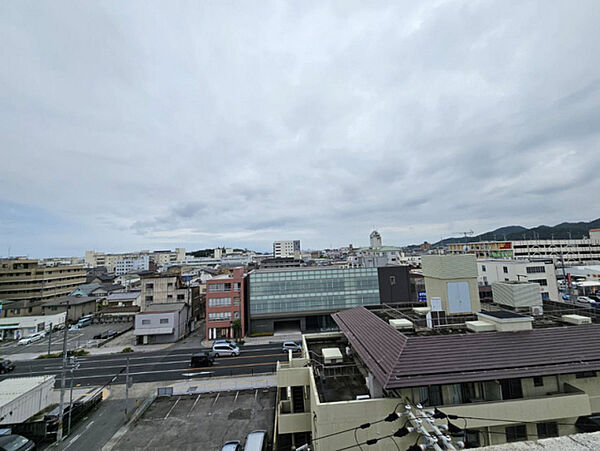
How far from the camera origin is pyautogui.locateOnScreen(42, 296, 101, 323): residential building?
62938 mm

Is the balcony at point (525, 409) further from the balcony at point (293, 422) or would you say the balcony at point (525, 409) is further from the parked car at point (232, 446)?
the parked car at point (232, 446)

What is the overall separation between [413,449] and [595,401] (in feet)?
50.0

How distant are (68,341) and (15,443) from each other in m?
39.3

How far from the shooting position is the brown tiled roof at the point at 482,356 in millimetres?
13617

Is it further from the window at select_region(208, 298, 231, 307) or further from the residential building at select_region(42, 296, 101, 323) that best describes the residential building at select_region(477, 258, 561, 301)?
the residential building at select_region(42, 296, 101, 323)

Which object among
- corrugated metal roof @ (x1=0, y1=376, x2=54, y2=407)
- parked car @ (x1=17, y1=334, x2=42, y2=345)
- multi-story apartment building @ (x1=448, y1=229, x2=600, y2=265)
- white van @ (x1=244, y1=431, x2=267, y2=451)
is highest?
multi-story apartment building @ (x1=448, y1=229, x2=600, y2=265)

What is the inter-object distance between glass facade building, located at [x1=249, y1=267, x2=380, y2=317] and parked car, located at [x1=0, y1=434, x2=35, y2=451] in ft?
103

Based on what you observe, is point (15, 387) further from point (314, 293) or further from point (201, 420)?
point (314, 293)

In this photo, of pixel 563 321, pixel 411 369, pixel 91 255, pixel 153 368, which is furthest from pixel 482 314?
pixel 91 255

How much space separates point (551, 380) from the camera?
15.2m

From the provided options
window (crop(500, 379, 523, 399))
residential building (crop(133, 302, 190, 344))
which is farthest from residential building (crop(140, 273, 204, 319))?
window (crop(500, 379, 523, 399))

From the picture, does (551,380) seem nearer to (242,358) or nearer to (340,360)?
(340,360)

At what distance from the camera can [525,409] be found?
1399cm

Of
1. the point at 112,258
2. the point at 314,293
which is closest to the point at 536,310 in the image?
the point at 314,293
